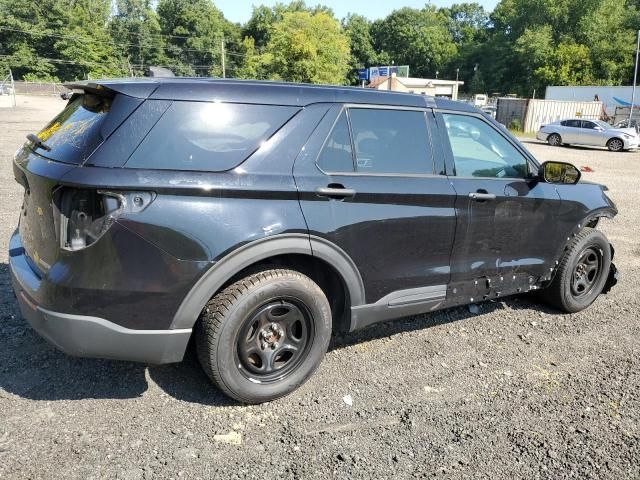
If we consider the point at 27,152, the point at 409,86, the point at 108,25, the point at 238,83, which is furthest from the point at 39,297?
the point at 108,25

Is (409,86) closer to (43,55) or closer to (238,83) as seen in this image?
(43,55)

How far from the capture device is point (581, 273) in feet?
15.9

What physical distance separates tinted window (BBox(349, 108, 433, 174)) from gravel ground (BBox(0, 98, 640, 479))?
1.35m

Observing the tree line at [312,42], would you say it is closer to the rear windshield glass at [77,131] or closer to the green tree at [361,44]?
the green tree at [361,44]

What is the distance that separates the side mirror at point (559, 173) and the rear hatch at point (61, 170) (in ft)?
10.0

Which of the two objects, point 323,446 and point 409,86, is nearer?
point 323,446

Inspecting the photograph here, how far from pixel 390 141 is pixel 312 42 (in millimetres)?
59352

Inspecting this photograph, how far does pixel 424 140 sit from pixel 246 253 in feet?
5.06

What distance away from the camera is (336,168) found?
3232mm

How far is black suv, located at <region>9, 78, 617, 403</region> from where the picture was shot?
268cm

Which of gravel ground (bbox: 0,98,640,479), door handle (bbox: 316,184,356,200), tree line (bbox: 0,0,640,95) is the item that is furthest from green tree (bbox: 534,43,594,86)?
door handle (bbox: 316,184,356,200)

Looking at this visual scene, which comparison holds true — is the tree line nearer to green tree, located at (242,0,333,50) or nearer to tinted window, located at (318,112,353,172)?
green tree, located at (242,0,333,50)

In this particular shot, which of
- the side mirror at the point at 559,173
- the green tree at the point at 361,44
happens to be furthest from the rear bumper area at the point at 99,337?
the green tree at the point at 361,44

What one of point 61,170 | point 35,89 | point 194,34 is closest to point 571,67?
point 35,89
